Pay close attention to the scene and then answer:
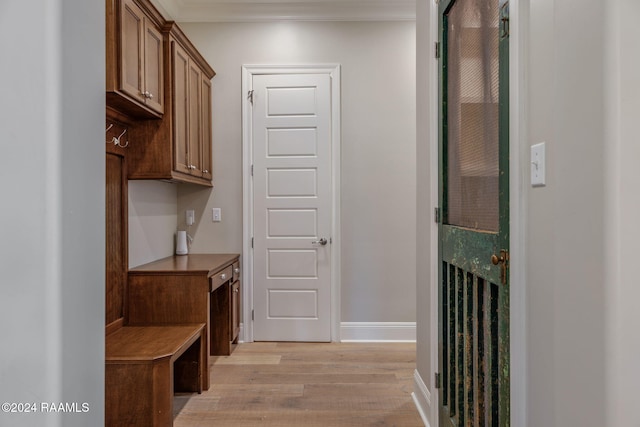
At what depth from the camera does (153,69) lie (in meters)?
2.58

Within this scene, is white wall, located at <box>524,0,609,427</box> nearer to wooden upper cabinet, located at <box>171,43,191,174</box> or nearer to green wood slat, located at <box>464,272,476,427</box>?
green wood slat, located at <box>464,272,476,427</box>

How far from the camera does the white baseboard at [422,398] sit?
2279mm

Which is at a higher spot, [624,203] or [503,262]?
[624,203]

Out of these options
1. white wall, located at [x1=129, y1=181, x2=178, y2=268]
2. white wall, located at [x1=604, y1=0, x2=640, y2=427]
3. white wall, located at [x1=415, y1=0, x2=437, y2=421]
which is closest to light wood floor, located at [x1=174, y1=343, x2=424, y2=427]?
white wall, located at [x1=415, y1=0, x2=437, y2=421]

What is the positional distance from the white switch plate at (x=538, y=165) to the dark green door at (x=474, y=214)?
150 mm

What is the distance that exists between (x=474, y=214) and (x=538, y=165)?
56 centimetres

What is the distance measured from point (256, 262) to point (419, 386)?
6.16 ft

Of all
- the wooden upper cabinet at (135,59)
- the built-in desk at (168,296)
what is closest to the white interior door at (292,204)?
the built-in desk at (168,296)

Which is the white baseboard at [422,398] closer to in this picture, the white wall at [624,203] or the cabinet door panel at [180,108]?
the white wall at [624,203]

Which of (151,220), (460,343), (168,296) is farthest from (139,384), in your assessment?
(460,343)

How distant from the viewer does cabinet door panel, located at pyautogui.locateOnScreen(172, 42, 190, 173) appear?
2.83m

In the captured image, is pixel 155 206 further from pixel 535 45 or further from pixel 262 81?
pixel 535 45

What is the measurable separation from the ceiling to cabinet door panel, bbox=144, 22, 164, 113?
1.19 meters

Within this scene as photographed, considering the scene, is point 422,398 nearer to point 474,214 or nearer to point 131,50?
point 474,214
